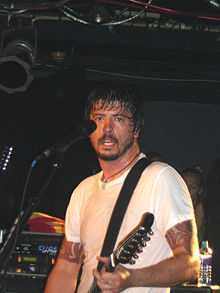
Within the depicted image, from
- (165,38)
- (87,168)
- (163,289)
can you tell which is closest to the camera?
(163,289)

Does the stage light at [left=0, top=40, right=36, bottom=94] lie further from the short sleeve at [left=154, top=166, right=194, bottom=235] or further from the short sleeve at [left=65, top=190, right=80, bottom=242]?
the short sleeve at [left=154, top=166, right=194, bottom=235]

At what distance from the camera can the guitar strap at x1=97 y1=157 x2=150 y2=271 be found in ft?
9.66

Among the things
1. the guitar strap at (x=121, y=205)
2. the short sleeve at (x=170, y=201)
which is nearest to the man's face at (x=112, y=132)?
the guitar strap at (x=121, y=205)

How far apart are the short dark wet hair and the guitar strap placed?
22 centimetres

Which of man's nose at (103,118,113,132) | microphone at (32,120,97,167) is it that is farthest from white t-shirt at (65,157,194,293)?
microphone at (32,120,97,167)

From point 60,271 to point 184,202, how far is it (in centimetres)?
74

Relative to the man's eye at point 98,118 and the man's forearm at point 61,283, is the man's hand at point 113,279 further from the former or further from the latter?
the man's eye at point 98,118

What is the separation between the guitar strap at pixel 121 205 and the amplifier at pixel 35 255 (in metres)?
1.11

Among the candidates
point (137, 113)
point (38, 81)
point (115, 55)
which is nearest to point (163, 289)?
point (137, 113)

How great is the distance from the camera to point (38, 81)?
7.12 m

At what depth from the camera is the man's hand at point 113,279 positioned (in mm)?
2578

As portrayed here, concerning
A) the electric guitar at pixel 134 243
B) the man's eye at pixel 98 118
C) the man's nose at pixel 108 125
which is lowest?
the electric guitar at pixel 134 243

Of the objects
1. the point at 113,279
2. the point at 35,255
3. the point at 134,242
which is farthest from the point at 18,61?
the point at 113,279

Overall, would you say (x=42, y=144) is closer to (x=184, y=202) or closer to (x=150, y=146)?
(x=150, y=146)
